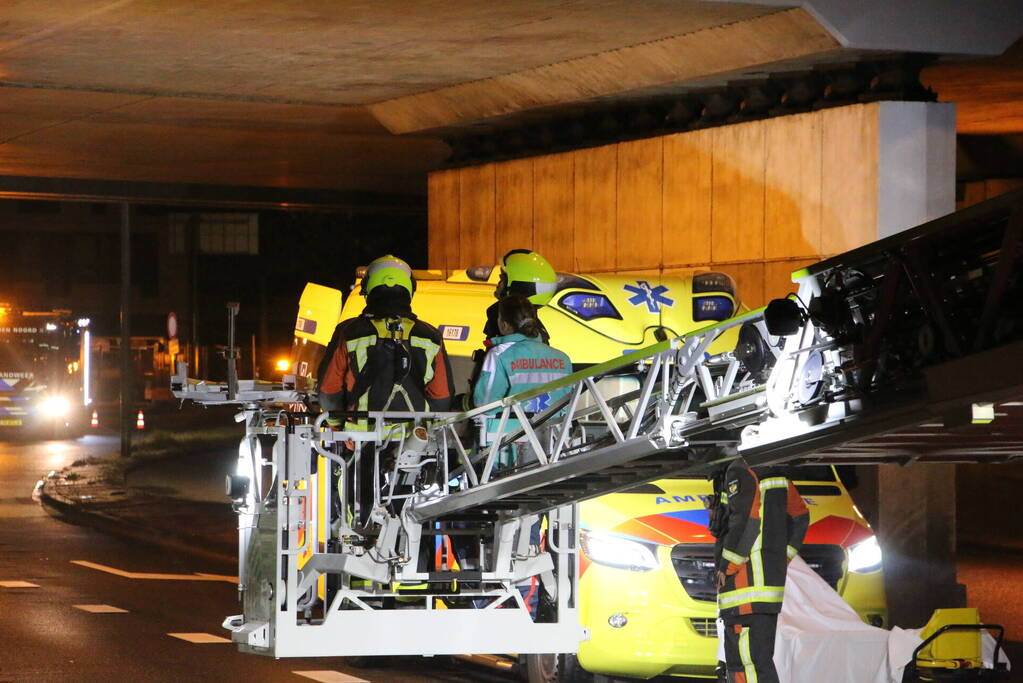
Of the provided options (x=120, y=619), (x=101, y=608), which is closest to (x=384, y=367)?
(x=120, y=619)

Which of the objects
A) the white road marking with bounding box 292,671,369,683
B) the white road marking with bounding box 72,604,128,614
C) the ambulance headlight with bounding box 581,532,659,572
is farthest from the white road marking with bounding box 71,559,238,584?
the ambulance headlight with bounding box 581,532,659,572

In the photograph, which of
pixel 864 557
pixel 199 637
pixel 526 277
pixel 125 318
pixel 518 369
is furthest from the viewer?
pixel 125 318

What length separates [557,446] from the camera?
743cm

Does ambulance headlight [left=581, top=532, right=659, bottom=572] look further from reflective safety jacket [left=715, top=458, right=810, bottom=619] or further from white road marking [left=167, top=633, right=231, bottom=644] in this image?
white road marking [left=167, top=633, right=231, bottom=644]

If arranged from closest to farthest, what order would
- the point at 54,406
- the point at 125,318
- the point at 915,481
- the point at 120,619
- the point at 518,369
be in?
the point at 518,369
the point at 120,619
the point at 915,481
the point at 125,318
the point at 54,406

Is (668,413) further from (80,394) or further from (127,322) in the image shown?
(80,394)

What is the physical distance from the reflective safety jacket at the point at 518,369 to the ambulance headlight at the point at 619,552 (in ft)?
2.66

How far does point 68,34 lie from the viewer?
14.8m

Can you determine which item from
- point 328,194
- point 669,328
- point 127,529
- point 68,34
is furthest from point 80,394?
point 669,328

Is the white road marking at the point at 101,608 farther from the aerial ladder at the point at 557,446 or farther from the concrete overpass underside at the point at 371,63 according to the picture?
the concrete overpass underside at the point at 371,63

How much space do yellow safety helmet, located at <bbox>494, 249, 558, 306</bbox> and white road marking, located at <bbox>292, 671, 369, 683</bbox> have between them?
2495mm

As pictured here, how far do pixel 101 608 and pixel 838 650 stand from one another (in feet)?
23.4

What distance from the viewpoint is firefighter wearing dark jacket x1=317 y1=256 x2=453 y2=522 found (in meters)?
8.66

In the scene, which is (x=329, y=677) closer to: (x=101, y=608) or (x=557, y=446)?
(x=557, y=446)
